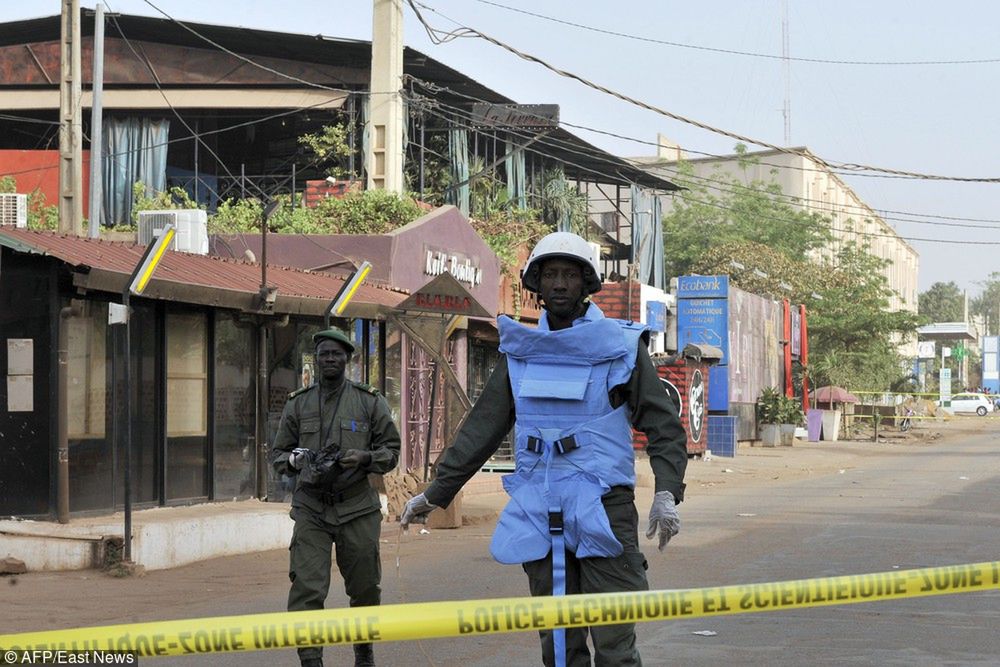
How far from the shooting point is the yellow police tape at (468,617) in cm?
407

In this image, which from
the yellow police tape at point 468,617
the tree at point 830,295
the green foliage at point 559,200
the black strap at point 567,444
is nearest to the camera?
the yellow police tape at point 468,617

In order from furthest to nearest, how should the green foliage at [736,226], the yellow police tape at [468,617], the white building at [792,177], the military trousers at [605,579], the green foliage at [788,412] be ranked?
the white building at [792,177] < the green foliage at [736,226] < the green foliage at [788,412] < the military trousers at [605,579] < the yellow police tape at [468,617]

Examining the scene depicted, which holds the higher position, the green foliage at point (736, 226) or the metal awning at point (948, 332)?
the green foliage at point (736, 226)

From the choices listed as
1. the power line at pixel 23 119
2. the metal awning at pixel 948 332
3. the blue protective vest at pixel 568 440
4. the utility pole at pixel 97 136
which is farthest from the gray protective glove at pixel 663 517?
the metal awning at pixel 948 332

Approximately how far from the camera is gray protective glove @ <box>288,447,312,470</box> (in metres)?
7.63

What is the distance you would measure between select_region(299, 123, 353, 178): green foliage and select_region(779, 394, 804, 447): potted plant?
64.3 feet

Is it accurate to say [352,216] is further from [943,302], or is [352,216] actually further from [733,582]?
[943,302]

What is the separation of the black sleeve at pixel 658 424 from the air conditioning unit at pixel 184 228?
1601 centimetres

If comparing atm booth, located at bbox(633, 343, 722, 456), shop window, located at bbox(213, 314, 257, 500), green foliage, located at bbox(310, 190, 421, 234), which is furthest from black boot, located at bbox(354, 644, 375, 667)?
atm booth, located at bbox(633, 343, 722, 456)

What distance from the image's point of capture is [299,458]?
764 centimetres

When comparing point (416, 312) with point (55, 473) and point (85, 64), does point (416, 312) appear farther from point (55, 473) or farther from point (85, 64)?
point (85, 64)

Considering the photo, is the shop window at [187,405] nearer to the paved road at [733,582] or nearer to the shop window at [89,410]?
the shop window at [89,410]

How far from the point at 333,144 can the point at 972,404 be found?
232 ft

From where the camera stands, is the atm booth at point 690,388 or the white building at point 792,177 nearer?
the atm booth at point 690,388
